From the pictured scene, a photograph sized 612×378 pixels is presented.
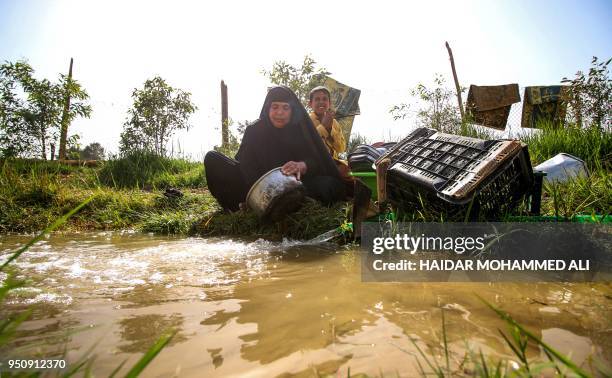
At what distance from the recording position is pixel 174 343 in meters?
1.07

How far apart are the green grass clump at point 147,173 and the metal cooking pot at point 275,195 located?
3.45m

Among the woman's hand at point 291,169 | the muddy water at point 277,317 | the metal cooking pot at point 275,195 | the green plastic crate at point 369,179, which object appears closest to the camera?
the muddy water at point 277,317

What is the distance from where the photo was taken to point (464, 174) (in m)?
1.97

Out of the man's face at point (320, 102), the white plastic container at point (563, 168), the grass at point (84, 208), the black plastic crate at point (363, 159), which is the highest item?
the man's face at point (320, 102)

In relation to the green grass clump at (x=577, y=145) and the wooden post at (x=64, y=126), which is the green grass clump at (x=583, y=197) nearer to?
the green grass clump at (x=577, y=145)

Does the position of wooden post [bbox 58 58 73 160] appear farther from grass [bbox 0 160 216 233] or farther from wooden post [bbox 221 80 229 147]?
wooden post [bbox 221 80 229 147]

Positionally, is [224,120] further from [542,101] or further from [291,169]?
[542,101]

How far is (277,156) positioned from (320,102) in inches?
52.5

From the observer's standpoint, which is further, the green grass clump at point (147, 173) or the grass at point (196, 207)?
the green grass clump at point (147, 173)

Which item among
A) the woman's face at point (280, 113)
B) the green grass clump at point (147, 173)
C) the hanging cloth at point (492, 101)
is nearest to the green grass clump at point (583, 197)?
the woman's face at point (280, 113)

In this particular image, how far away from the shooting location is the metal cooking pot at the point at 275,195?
3131 millimetres

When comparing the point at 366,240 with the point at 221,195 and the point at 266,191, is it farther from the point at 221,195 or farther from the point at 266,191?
the point at 221,195

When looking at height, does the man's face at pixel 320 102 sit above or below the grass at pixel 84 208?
above

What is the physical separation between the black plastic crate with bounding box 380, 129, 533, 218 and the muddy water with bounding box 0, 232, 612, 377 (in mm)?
533
